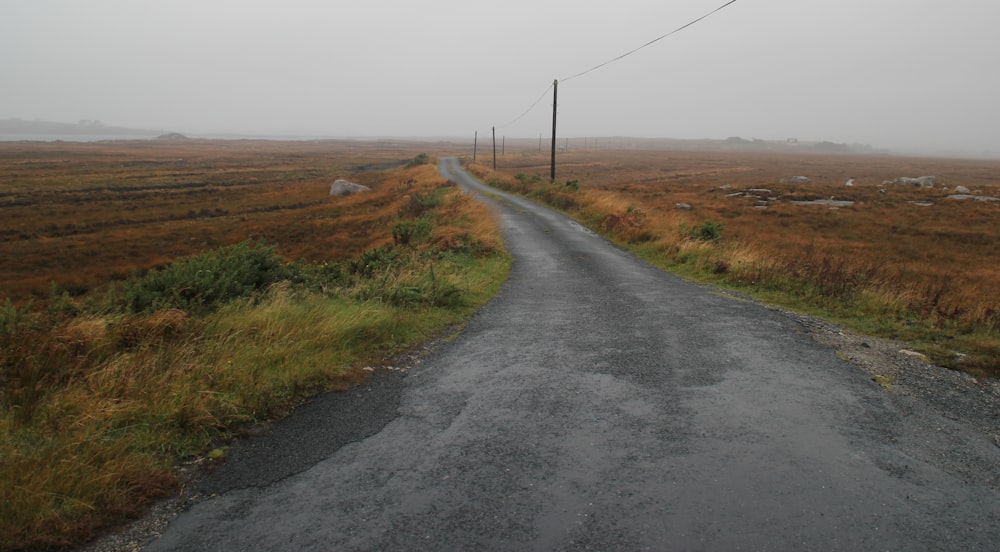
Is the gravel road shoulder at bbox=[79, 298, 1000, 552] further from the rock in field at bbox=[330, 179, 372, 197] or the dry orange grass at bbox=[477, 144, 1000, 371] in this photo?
the rock in field at bbox=[330, 179, 372, 197]

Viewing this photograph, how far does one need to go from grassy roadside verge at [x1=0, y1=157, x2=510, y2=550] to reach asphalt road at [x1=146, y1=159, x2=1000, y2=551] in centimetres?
56

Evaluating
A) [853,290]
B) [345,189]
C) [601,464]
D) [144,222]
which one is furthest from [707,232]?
[345,189]

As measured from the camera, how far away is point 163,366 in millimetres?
6145

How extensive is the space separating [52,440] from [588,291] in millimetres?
9263

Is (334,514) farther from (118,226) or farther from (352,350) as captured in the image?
(118,226)

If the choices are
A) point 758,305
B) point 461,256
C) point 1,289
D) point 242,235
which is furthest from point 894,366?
point 242,235

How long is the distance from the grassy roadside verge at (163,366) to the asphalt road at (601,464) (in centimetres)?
56

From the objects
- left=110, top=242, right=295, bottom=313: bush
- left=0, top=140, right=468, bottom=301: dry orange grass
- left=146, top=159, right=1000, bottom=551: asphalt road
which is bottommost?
left=0, top=140, right=468, bottom=301: dry orange grass

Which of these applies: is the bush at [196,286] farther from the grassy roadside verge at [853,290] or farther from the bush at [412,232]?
the grassy roadside verge at [853,290]

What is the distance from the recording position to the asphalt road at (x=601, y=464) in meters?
3.75

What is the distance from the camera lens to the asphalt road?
12.3 feet

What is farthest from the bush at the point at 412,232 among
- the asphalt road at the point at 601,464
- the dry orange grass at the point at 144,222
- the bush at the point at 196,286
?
the asphalt road at the point at 601,464

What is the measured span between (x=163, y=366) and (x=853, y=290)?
12.0 metres

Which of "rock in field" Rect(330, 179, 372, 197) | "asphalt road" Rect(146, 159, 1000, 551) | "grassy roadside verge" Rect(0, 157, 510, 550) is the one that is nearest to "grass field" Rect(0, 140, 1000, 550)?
"grassy roadside verge" Rect(0, 157, 510, 550)
